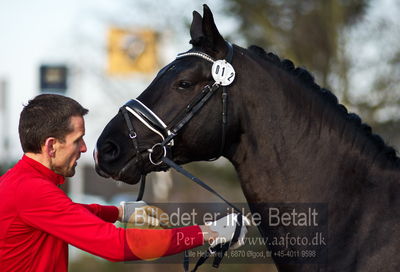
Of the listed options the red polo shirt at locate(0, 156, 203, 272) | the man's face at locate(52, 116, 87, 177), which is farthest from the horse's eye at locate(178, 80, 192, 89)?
the red polo shirt at locate(0, 156, 203, 272)

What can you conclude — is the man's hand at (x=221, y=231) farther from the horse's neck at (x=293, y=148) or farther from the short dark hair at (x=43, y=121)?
the short dark hair at (x=43, y=121)

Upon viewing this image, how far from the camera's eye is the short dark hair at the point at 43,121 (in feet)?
10.2

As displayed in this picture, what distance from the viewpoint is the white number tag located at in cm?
354

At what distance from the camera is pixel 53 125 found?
3.13 metres

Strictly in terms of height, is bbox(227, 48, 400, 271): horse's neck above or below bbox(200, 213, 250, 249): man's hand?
above

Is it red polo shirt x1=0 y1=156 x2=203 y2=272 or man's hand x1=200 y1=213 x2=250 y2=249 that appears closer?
red polo shirt x1=0 y1=156 x2=203 y2=272

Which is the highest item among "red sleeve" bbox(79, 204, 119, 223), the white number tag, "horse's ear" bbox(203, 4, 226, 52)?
"horse's ear" bbox(203, 4, 226, 52)

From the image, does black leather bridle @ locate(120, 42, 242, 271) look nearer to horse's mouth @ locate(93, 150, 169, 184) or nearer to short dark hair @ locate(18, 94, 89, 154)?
horse's mouth @ locate(93, 150, 169, 184)

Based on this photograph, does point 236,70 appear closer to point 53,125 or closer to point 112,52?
point 53,125

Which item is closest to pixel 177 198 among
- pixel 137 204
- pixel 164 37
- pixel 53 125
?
pixel 164 37

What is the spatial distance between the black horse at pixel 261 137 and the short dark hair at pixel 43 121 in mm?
392

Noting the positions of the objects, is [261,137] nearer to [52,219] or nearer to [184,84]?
[184,84]

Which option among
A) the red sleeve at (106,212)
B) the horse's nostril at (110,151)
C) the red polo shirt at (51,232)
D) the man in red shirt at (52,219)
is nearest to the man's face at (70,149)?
the man in red shirt at (52,219)

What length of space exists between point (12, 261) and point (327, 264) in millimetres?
1653
